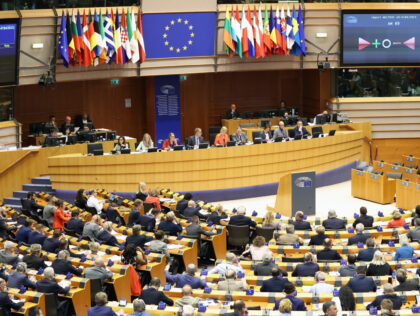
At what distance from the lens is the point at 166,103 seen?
94.0 ft

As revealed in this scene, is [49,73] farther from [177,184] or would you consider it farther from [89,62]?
[177,184]

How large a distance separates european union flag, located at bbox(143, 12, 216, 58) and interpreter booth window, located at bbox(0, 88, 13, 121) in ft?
15.6

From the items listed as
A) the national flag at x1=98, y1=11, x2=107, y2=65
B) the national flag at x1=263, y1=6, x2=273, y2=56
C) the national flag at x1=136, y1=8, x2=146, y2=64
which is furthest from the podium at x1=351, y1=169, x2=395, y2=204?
the national flag at x1=98, y1=11, x2=107, y2=65

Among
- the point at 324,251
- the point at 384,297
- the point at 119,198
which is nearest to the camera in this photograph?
the point at 384,297

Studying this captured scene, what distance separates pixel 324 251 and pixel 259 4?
1400 centimetres

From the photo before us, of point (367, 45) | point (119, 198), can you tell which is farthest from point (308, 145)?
point (119, 198)

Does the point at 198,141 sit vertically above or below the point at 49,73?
below

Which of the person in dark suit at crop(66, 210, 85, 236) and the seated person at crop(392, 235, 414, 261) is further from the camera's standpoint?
the person in dark suit at crop(66, 210, 85, 236)

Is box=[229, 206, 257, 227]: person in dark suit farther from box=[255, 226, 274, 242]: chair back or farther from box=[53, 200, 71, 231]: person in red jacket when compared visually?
box=[53, 200, 71, 231]: person in red jacket

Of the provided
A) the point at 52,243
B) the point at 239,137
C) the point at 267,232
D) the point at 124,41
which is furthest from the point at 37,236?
the point at 124,41

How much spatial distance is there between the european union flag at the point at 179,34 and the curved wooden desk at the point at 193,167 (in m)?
4.77

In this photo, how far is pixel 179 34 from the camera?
2662 cm

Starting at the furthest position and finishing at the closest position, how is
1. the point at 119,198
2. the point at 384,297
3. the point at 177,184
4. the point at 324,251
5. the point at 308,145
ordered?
the point at 308,145, the point at 177,184, the point at 119,198, the point at 324,251, the point at 384,297

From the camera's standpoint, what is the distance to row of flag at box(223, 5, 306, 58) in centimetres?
2677
